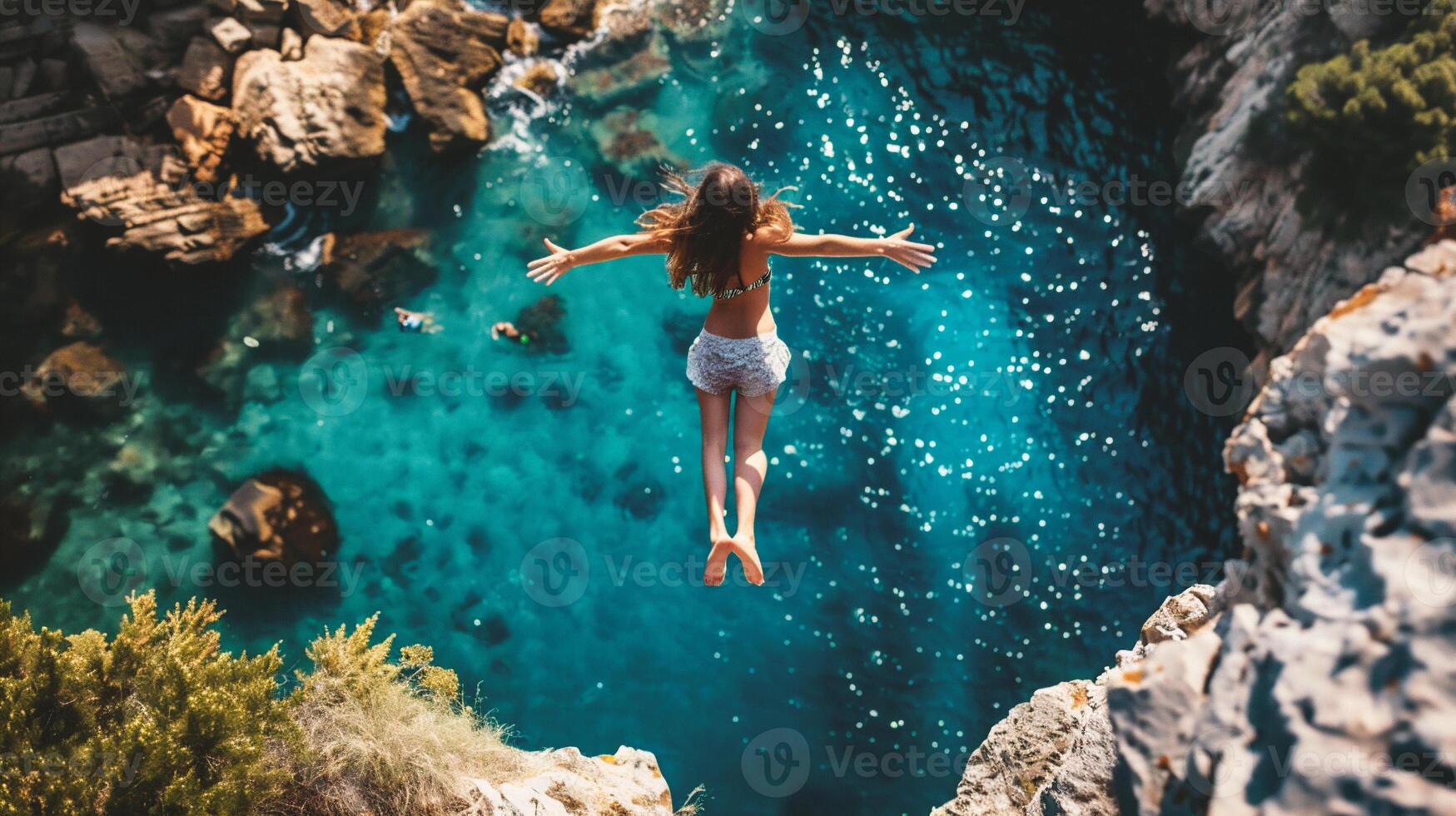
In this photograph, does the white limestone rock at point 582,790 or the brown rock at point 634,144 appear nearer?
the white limestone rock at point 582,790

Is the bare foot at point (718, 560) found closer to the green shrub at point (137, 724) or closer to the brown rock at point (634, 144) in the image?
the green shrub at point (137, 724)

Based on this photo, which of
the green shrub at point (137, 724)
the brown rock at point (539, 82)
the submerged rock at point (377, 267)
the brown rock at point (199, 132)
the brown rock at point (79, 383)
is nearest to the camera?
the green shrub at point (137, 724)

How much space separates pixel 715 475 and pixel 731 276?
1553mm

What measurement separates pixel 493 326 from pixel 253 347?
346 cm

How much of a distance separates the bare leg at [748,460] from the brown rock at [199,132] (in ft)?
32.4

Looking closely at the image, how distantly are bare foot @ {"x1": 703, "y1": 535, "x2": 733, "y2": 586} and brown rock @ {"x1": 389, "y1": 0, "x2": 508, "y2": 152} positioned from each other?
8849 mm

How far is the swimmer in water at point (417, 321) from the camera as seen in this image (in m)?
12.2

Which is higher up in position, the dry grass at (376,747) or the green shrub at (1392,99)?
the green shrub at (1392,99)

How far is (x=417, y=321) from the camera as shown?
1221cm

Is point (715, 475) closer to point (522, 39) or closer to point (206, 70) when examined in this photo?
point (522, 39)

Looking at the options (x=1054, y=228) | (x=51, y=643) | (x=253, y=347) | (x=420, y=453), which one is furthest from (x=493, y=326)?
(x=1054, y=228)

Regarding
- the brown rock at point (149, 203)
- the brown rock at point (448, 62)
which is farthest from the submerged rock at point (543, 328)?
the brown rock at point (149, 203)

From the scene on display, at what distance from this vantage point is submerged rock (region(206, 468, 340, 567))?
11.6 m

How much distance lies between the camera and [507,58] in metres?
13.6
